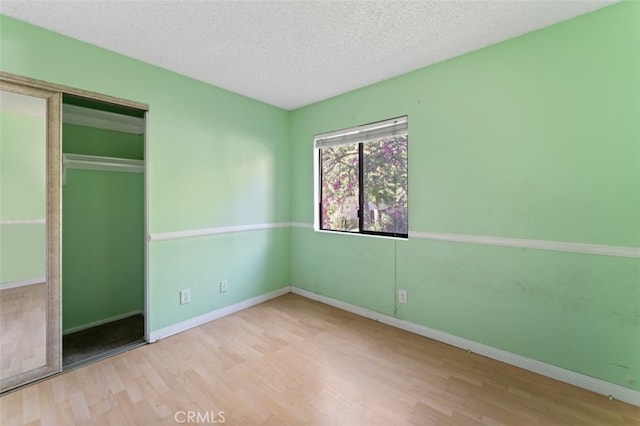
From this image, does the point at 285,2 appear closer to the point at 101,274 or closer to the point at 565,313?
the point at 565,313

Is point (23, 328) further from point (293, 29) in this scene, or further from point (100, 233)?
point (293, 29)

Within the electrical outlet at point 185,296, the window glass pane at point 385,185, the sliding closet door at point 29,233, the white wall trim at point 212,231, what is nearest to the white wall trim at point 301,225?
the white wall trim at point 212,231

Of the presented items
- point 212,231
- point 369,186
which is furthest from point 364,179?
point 212,231

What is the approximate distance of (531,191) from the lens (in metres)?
1.98

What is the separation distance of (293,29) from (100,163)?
2369 millimetres

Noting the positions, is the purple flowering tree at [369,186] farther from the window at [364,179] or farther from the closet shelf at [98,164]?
the closet shelf at [98,164]

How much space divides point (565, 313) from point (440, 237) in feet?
3.13

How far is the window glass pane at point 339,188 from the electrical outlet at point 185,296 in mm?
1683

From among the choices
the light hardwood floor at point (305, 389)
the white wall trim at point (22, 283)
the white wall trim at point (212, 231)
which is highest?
the white wall trim at point (212, 231)

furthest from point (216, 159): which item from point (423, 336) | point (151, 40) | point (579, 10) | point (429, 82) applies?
point (579, 10)

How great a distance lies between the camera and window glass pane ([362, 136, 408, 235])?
8.94 feet

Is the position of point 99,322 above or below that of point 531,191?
below

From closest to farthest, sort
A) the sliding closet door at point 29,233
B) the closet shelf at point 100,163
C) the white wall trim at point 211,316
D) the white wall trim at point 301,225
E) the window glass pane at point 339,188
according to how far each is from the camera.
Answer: the sliding closet door at point 29,233 < the white wall trim at point 211,316 < the closet shelf at point 100,163 < the window glass pane at point 339,188 < the white wall trim at point 301,225

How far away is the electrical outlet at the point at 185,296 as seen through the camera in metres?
2.61
